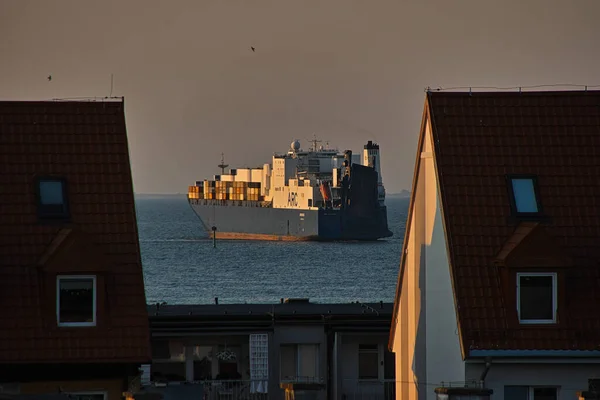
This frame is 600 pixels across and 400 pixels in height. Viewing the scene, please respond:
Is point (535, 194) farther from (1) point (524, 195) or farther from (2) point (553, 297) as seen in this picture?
(2) point (553, 297)

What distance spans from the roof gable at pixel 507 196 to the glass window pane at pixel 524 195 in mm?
109

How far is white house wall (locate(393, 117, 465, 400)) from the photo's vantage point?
51.4 feet

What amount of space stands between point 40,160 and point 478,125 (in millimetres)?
4737

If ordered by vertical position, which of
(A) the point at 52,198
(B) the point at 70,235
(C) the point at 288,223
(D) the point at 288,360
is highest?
(C) the point at 288,223

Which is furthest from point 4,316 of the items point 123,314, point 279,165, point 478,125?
point 279,165

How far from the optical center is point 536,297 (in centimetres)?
1512

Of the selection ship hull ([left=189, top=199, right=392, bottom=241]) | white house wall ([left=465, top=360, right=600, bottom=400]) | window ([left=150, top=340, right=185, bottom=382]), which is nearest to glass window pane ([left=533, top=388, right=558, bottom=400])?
white house wall ([left=465, top=360, right=600, bottom=400])

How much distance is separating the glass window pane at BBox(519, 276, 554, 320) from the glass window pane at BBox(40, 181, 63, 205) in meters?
4.78

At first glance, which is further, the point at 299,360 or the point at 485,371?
the point at 299,360

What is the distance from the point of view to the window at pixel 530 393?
1502 centimetres

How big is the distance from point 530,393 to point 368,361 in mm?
6083

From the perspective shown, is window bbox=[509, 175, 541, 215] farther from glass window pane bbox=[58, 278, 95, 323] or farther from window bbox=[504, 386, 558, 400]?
glass window pane bbox=[58, 278, 95, 323]

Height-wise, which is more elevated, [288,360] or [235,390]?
[288,360]

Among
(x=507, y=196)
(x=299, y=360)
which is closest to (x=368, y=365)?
(x=299, y=360)
